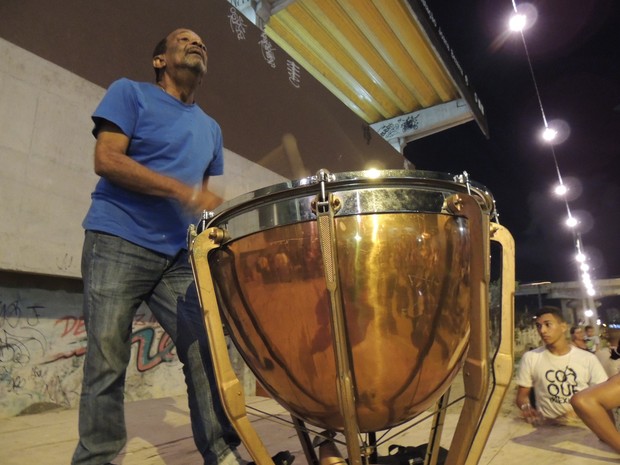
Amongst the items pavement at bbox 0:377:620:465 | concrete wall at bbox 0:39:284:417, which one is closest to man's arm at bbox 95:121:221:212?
pavement at bbox 0:377:620:465

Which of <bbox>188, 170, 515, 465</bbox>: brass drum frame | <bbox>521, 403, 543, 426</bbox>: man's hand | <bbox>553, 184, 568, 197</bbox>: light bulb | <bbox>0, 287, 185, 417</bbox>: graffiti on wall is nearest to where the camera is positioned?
<bbox>188, 170, 515, 465</bbox>: brass drum frame

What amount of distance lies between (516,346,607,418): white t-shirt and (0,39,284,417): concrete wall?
2399mm

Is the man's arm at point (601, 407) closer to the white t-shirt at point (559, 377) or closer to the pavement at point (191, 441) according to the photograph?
the pavement at point (191, 441)

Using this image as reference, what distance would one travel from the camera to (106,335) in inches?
47.6

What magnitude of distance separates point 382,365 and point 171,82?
124 cm

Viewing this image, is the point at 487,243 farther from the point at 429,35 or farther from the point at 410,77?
the point at 410,77

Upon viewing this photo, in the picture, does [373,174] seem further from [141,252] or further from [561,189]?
[561,189]

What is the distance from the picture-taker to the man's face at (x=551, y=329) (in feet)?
9.03

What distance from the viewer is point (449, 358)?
0.91 m

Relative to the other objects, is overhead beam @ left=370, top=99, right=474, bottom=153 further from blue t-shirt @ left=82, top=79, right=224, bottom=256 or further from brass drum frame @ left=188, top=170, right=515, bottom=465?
brass drum frame @ left=188, top=170, right=515, bottom=465

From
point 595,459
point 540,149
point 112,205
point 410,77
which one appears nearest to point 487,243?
point 112,205

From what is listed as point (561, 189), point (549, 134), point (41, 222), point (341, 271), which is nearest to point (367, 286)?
point (341, 271)

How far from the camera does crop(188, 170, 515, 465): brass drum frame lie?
2.63ft

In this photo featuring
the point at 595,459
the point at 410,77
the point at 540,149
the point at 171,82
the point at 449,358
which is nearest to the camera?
the point at 449,358
